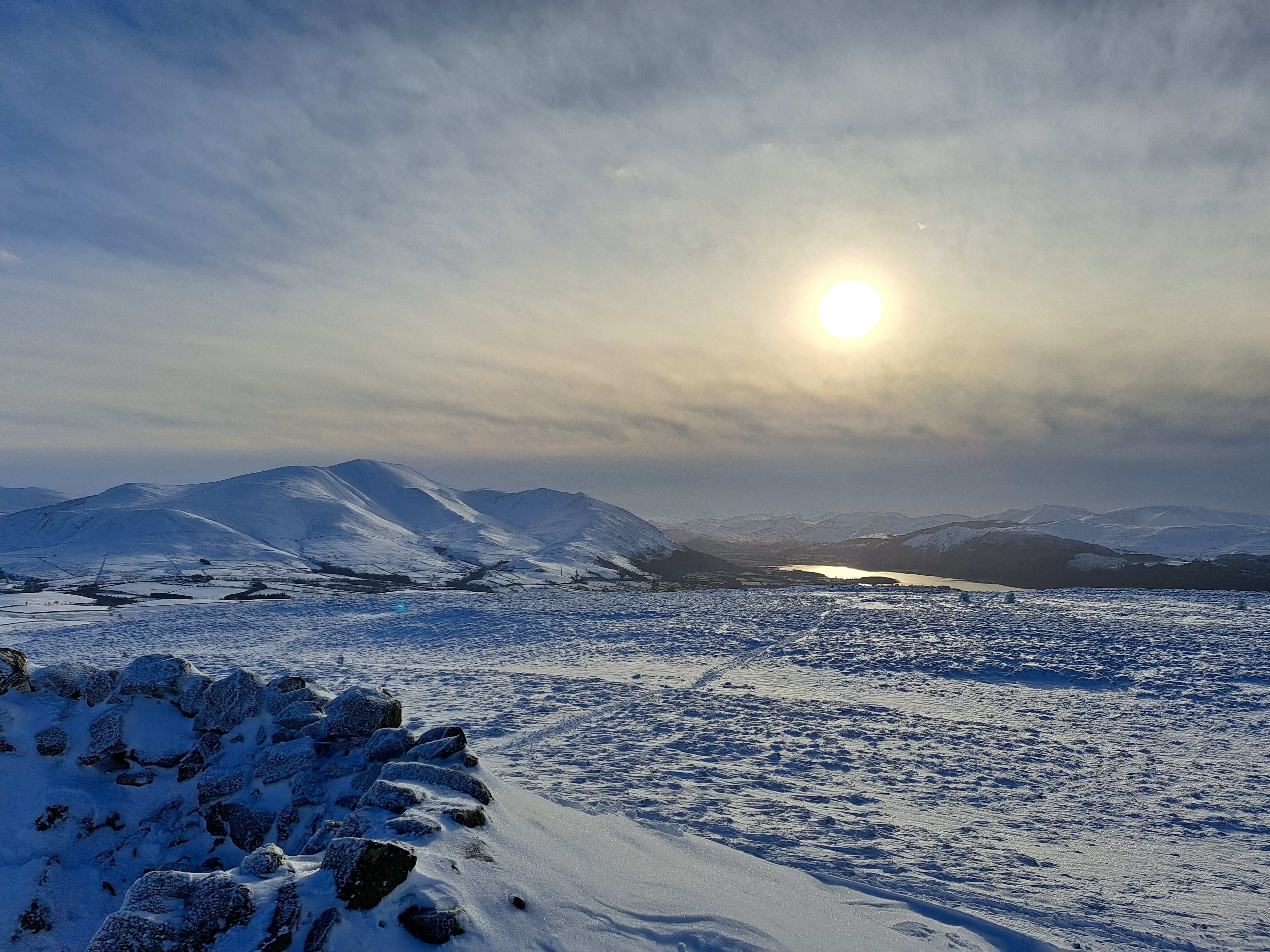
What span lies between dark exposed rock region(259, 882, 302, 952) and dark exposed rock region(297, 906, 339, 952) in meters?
0.12

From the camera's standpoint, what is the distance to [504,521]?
180 m

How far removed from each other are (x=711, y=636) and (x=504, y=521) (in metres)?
160

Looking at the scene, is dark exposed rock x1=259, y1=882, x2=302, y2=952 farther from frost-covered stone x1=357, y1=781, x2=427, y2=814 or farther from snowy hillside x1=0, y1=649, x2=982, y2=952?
frost-covered stone x1=357, y1=781, x2=427, y2=814

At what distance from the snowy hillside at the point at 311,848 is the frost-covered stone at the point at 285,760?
0.03m

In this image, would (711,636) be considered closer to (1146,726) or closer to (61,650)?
(1146,726)

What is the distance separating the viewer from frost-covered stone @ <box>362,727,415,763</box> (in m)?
8.09

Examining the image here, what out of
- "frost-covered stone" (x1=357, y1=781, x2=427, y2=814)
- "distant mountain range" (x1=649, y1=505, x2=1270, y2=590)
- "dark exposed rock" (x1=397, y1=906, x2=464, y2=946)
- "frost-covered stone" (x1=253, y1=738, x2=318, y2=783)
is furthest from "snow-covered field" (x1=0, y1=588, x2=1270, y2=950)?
"distant mountain range" (x1=649, y1=505, x2=1270, y2=590)

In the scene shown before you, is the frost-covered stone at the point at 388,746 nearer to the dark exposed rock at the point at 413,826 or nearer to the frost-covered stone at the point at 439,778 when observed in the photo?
the frost-covered stone at the point at 439,778

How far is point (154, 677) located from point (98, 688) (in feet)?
2.08

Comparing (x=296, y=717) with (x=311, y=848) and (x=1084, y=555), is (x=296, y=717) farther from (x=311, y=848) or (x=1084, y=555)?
(x=1084, y=555)

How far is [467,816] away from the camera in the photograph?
6219 millimetres

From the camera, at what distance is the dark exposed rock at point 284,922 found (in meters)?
4.36

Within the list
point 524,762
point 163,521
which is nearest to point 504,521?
point 163,521

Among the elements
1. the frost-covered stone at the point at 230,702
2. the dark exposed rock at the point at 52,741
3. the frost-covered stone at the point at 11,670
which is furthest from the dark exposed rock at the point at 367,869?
the frost-covered stone at the point at 11,670
